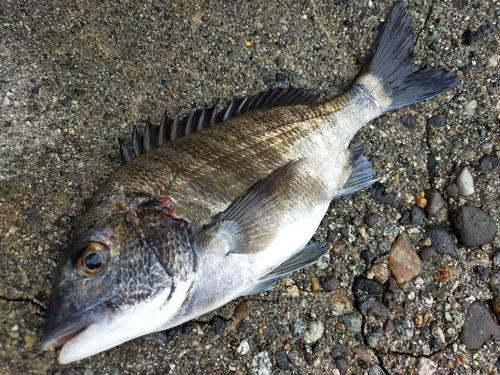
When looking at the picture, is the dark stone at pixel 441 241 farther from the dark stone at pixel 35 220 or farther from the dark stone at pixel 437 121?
the dark stone at pixel 35 220

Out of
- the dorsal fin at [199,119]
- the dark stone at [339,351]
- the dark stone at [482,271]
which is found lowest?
the dark stone at [482,271]

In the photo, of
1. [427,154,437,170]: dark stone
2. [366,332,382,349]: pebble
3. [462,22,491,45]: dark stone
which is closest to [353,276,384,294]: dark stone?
[366,332,382,349]: pebble

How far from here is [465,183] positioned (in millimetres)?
2783

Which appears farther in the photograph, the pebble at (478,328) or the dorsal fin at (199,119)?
the pebble at (478,328)

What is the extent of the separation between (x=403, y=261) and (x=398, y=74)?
130 centimetres

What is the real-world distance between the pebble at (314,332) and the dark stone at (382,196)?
92 centimetres

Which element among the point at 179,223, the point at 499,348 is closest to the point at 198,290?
the point at 179,223

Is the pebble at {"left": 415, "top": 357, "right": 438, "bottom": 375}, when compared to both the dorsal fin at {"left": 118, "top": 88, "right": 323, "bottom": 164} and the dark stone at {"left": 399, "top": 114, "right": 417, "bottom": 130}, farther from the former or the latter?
the dorsal fin at {"left": 118, "top": 88, "right": 323, "bottom": 164}

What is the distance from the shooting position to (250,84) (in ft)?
9.64

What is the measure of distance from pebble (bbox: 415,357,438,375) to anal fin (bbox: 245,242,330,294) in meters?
0.88

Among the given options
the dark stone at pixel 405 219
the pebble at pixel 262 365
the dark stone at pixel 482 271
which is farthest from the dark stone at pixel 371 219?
the pebble at pixel 262 365

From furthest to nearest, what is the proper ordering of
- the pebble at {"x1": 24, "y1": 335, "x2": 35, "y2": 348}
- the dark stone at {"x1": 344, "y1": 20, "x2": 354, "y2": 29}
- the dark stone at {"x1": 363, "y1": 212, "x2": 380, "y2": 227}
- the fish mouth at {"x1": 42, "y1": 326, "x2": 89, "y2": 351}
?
1. the dark stone at {"x1": 344, "y1": 20, "x2": 354, "y2": 29}
2. the dark stone at {"x1": 363, "y1": 212, "x2": 380, "y2": 227}
3. the pebble at {"x1": 24, "y1": 335, "x2": 35, "y2": 348}
4. the fish mouth at {"x1": 42, "y1": 326, "x2": 89, "y2": 351}

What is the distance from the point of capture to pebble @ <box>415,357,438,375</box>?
245cm

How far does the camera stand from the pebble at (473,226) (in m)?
2.67
